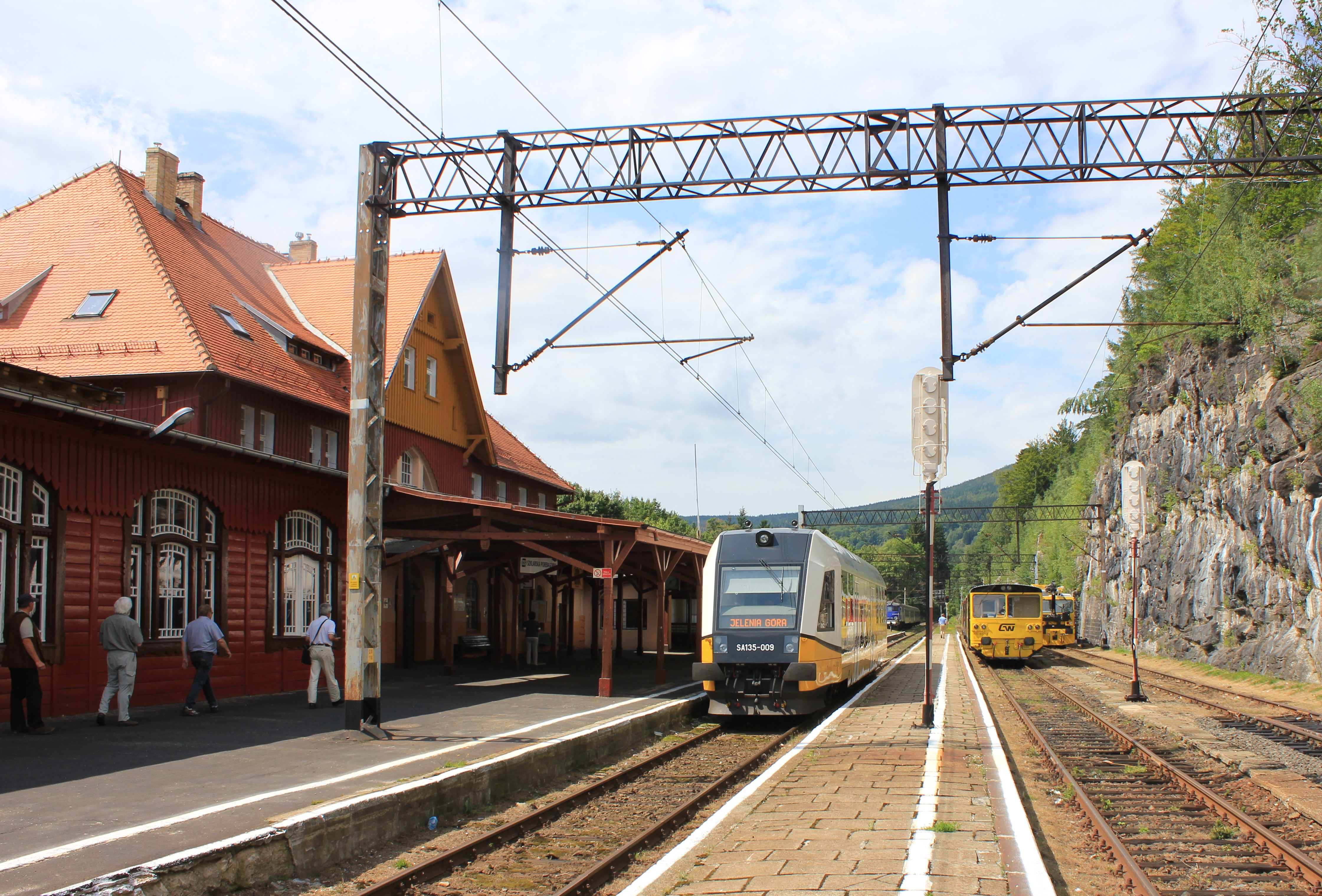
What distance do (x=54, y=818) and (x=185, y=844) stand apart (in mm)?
1454

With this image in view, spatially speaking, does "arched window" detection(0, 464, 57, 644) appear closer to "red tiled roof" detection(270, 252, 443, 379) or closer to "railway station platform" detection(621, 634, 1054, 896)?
"railway station platform" detection(621, 634, 1054, 896)

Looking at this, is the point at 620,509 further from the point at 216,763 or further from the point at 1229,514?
the point at 216,763

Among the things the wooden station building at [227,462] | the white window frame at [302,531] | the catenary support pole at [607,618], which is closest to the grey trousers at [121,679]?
the wooden station building at [227,462]

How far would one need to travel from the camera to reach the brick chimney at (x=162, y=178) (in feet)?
78.5

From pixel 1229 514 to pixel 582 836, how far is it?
87.4ft

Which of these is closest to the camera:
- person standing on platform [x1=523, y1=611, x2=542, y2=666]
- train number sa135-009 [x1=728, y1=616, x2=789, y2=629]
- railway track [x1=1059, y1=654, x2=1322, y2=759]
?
railway track [x1=1059, y1=654, x2=1322, y2=759]

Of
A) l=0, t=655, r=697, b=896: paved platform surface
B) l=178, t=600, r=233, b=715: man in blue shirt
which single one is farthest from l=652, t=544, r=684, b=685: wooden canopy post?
l=178, t=600, r=233, b=715: man in blue shirt

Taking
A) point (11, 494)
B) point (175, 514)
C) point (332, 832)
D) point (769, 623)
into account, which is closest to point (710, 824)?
point (332, 832)

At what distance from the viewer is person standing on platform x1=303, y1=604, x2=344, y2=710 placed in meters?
14.7

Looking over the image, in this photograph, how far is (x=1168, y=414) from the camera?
A: 37.1 m

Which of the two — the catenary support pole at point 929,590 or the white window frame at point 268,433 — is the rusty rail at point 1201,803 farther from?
the white window frame at point 268,433

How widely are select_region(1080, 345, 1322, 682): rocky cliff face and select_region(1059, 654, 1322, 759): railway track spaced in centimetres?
286

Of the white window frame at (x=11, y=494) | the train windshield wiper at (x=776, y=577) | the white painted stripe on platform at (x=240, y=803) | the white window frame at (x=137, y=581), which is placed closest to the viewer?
the white painted stripe on platform at (x=240, y=803)

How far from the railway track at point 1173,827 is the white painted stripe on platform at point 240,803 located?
530 centimetres
